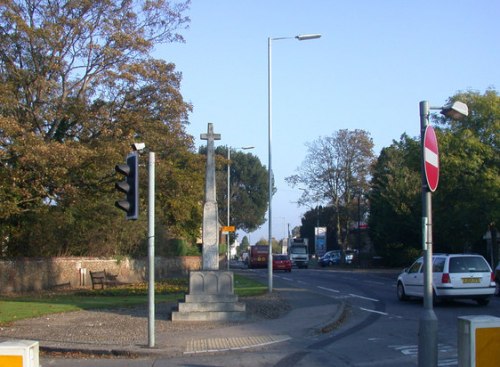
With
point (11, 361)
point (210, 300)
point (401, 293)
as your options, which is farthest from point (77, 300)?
point (11, 361)

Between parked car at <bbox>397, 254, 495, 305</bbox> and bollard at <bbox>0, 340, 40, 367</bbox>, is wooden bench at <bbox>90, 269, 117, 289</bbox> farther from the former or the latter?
bollard at <bbox>0, 340, 40, 367</bbox>

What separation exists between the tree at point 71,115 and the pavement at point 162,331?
8.84 m

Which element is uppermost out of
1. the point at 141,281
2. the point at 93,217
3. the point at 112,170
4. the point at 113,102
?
the point at 113,102

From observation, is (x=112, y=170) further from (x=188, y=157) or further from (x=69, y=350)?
(x=69, y=350)

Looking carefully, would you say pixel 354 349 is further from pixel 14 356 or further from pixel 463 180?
pixel 463 180

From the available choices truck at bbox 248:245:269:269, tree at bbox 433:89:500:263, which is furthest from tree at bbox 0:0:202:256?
truck at bbox 248:245:269:269

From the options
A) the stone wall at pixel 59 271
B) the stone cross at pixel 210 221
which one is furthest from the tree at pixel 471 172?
the stone cross at pixel 210 221

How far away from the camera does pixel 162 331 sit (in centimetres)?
1483

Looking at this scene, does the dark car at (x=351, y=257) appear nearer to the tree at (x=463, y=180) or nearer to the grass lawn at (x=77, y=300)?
the tree at (x=463, y=180)

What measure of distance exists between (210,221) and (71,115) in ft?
41.1

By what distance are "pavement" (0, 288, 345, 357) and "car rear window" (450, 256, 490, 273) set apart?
3.73 metres

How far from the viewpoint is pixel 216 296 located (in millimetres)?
17125

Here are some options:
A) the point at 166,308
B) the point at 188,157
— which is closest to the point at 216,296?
the point at 166,308

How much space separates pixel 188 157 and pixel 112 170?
4.65m
